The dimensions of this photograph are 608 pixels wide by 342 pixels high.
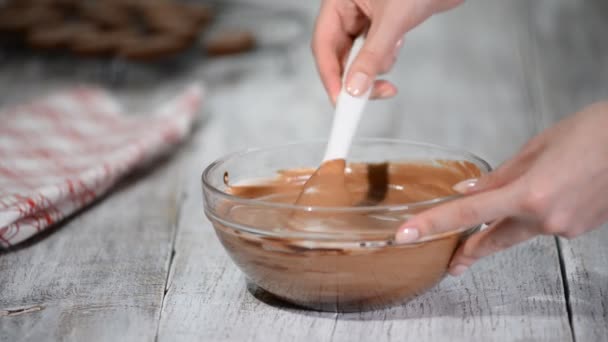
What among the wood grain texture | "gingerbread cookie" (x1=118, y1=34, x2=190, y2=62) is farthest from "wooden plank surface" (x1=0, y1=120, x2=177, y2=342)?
"gingerbread cookie" (x1=118, y1=34, x2=190, y2=62)

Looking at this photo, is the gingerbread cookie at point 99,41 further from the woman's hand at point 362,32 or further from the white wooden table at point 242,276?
the woman's hand at point 362,32

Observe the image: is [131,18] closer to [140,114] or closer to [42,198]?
[140,114]

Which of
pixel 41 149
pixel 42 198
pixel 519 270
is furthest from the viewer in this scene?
pixel 41 149

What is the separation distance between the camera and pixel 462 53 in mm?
2311

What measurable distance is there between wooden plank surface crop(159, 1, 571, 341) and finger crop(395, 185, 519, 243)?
0.43ft

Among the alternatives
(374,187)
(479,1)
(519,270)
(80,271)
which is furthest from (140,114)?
(479,1)

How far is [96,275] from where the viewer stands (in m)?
1.07

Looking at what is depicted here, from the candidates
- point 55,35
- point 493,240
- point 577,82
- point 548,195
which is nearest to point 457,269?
point 493,240

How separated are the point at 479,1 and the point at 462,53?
67 centimetres

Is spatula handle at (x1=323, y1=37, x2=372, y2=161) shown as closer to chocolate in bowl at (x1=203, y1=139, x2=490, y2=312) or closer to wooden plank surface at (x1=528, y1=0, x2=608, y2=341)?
chocolate in bowl at (x1=203, y1=139, x2=490, y2=312)

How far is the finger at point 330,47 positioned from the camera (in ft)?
3.76

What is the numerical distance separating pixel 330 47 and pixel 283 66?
1.07 meters

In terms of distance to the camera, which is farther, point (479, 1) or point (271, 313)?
point (479, 1)

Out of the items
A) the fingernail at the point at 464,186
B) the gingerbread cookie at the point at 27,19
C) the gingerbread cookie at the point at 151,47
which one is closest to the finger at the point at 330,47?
the fingernail at the point at 464,186
